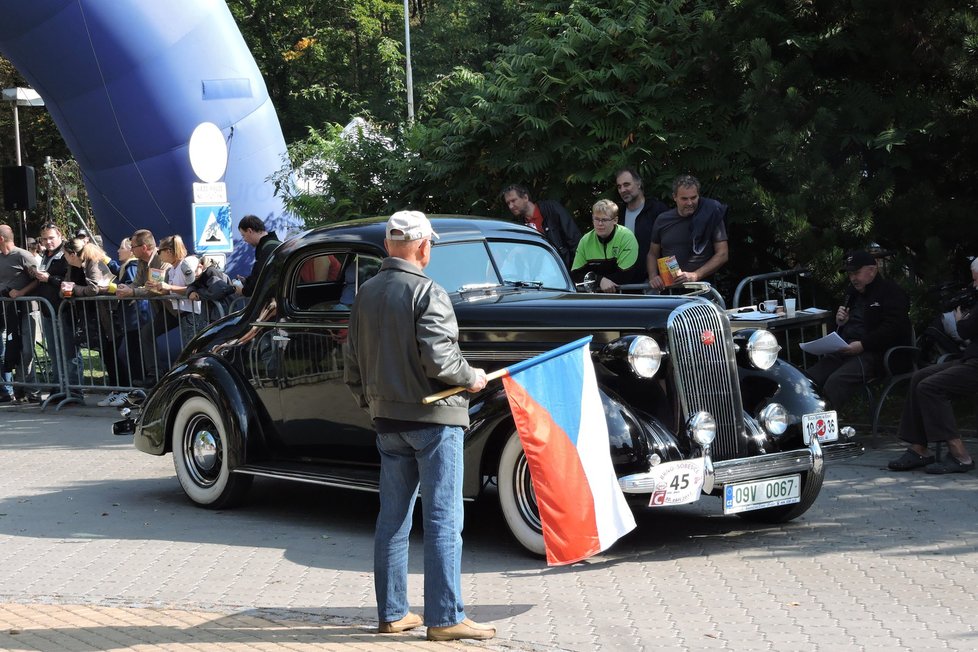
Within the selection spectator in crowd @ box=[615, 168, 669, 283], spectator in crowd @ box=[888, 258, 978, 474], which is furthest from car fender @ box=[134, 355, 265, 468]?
spectator in crowd @ box=[888, 258, 978, 474]

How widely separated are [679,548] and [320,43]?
135 ft

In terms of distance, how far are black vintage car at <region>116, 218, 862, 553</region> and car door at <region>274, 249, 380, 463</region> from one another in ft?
0.03

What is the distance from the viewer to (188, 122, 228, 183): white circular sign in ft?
46.9

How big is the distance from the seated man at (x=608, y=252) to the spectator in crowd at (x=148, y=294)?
473 centimetres

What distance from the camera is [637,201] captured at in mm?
11328

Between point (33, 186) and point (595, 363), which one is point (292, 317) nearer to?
point (595, 363)

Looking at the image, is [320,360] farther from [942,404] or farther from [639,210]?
[639,210]

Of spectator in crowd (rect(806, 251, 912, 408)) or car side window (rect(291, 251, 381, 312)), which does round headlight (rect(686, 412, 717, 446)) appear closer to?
car side window (rect(291, 251, 381, 312))

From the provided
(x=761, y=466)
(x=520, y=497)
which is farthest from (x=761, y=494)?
(x=520, y=497)

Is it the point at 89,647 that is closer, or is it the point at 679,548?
the point at 89,647

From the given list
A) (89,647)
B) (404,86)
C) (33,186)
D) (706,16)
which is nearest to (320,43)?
(404,86)

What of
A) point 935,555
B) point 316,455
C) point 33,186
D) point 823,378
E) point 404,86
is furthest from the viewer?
point 404,86

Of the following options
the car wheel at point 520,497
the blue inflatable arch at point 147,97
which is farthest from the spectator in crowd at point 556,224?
the blue inflatable arch at point 147,97

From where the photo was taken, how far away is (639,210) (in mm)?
11367
